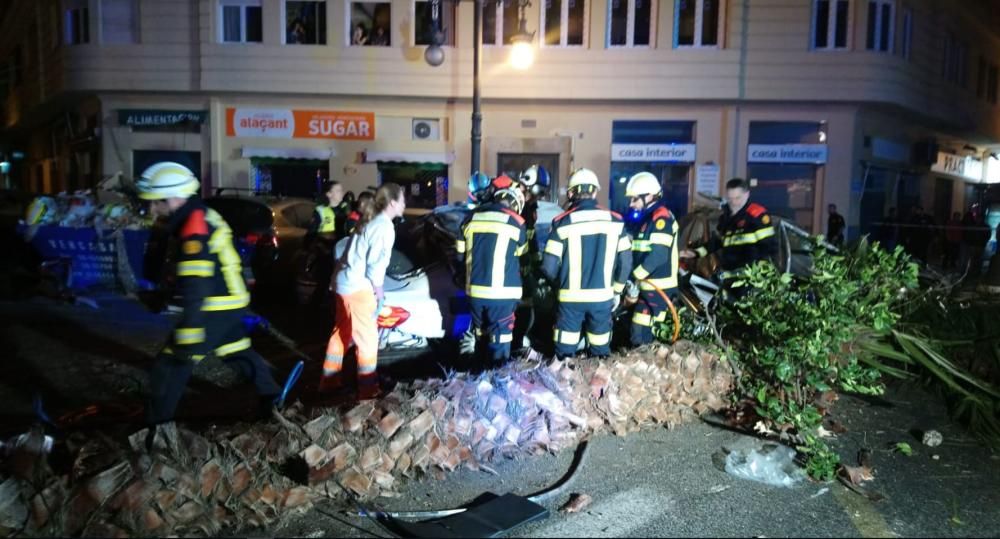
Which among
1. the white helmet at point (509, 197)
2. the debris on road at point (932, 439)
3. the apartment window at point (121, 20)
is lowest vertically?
the debris on road at point (932, 439)

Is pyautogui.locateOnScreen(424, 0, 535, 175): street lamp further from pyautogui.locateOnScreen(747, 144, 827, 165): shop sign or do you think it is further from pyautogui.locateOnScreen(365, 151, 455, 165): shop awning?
pyautogui.locateOnScreen(747, 144, 827, 165): shop sign

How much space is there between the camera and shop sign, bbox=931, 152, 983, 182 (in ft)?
76.8

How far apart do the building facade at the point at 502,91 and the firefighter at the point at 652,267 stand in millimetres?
12056

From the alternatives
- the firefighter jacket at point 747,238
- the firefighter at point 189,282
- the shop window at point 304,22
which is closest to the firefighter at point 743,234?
the firefighter jacket at point 747,238

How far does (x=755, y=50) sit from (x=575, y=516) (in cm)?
1623

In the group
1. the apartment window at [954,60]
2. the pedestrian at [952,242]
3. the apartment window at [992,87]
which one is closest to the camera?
the pedestrian at [952,242]

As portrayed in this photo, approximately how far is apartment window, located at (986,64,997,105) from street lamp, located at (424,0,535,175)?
1869 cm

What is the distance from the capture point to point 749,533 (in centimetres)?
343

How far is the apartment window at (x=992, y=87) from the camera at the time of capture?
25547 millimetres

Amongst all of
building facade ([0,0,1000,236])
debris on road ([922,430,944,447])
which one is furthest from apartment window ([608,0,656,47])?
debris on road ([922,430,944,447])

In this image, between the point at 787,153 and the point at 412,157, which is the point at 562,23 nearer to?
the point at 412,157

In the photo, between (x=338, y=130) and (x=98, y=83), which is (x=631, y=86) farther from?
(x=98, y=83)

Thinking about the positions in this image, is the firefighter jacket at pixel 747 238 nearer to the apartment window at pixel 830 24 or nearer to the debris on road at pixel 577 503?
the debris on road at pixel 577 503

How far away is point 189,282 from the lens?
3916 millimetres
